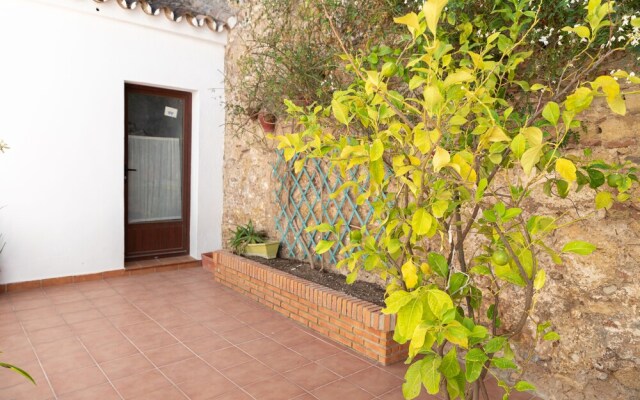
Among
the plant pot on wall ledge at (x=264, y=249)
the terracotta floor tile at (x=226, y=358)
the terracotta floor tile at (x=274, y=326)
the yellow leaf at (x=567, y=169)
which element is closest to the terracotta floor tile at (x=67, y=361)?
the terracotta floor tile at (x=226, y=358)

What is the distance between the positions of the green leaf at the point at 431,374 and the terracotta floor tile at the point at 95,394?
2.08 meters

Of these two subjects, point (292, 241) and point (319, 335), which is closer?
point (319, 335)

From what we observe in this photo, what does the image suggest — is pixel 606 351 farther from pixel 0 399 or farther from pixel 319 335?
pixel 0 399

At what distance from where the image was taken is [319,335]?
352cm

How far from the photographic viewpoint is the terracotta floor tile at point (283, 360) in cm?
295

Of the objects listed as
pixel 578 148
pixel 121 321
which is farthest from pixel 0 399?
pixel 578 148

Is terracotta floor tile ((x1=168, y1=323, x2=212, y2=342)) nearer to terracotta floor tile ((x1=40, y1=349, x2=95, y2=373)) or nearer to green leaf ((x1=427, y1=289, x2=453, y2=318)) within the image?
terracotta floor tile ((x1=40, y1=349, x2=95, y2=373))

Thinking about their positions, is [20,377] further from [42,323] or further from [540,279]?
[540,279]

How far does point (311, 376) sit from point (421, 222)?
1.99m

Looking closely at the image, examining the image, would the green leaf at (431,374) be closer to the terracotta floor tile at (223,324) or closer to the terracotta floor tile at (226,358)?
the terracotta floor tile at (226,358)

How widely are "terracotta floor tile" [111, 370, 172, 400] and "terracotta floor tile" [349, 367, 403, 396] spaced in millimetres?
1193

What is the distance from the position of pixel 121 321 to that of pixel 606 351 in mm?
3484

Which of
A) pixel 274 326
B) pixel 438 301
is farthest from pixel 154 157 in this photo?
pixel 438 301

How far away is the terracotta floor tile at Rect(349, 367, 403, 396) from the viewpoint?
270cm
